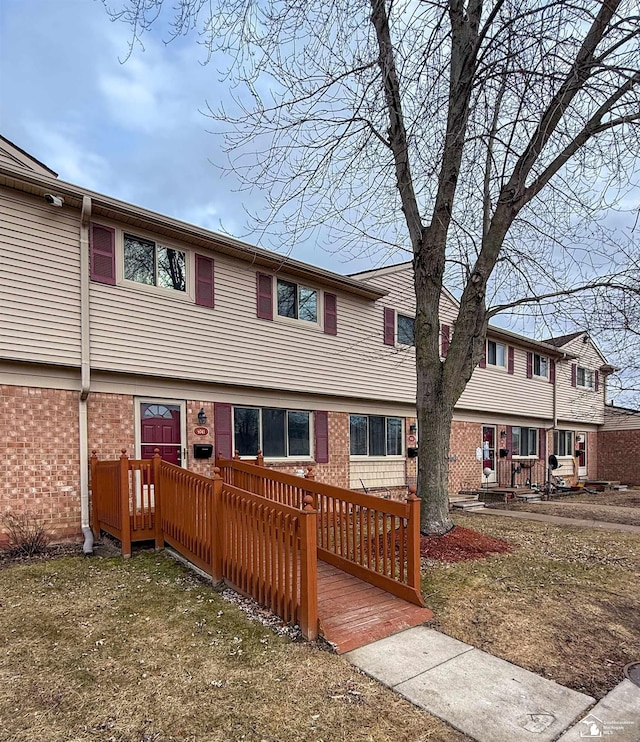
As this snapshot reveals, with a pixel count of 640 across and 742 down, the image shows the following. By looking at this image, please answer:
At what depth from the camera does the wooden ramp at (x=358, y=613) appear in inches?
150

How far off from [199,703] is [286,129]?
6.06m

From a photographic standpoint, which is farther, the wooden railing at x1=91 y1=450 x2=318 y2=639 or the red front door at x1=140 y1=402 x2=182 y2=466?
the red front door at x1=140 y1=402 x2=182 y2=466

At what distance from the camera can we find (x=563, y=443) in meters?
20.2

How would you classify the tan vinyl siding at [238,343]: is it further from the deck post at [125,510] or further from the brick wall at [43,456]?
the deck post at [125,510]

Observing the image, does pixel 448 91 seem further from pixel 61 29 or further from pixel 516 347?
pixel 516 347

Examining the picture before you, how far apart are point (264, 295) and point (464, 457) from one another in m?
8.70

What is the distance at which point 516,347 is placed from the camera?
1716 cm

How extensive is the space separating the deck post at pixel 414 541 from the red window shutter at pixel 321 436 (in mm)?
6016

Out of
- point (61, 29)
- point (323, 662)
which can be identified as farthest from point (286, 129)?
point (323, 662)

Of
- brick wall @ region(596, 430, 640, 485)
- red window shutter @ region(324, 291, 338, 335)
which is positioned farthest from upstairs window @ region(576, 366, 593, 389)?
red window shutter @ region(324, 291, 338, 335)

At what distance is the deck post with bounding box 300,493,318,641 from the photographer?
372 centimetres

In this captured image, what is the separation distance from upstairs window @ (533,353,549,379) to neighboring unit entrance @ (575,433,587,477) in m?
4.32

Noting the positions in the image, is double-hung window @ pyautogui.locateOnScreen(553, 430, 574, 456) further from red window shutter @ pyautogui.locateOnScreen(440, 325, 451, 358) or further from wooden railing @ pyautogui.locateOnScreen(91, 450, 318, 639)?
wooden railing @ pyautogui.locateOnScreen(91, 450, 318, 639)

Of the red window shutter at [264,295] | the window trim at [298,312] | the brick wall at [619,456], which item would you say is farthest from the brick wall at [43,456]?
the brick wall at [619,456]
